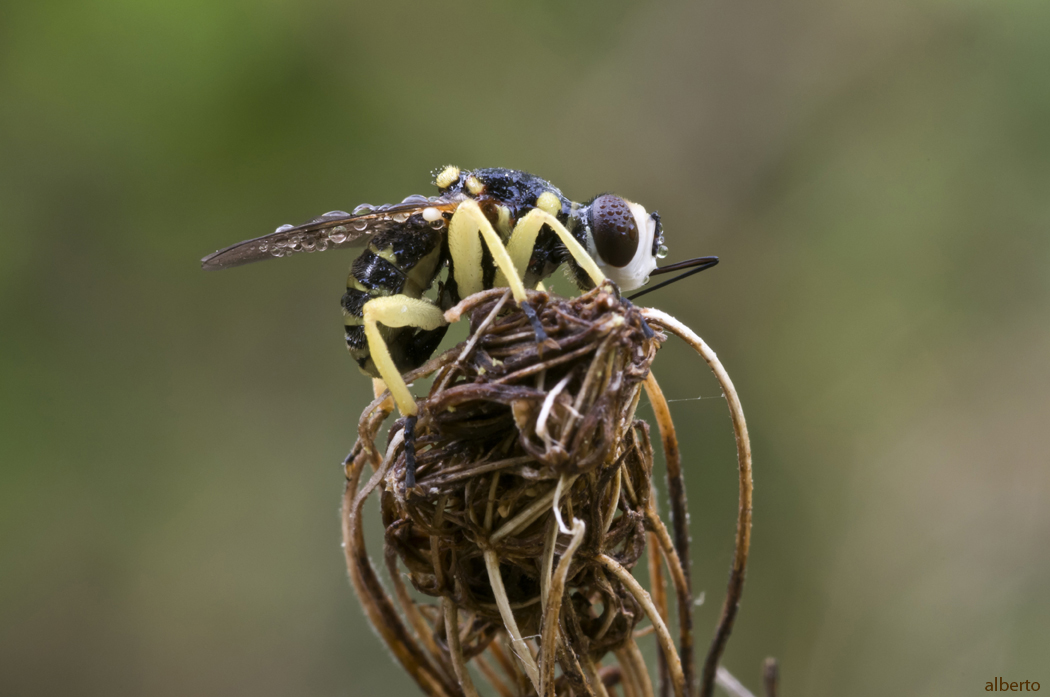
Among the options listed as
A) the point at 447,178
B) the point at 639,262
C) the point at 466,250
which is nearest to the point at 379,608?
the point at 466,250

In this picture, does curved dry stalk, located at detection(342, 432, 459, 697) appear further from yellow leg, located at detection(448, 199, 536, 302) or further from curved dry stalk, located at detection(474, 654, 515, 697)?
yellow leg, located at detection(448, 199, 536, 302)

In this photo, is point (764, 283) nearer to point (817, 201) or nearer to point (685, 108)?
point (817, 201)

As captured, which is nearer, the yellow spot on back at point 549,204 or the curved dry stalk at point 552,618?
the curved dry stalk at point 552,618

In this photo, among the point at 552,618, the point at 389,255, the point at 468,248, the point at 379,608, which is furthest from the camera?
the point at 389,255

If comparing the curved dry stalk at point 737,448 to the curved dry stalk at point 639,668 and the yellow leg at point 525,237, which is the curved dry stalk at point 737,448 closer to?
the curved dry stalk at point 639,668

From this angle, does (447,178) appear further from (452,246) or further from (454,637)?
(454,637)

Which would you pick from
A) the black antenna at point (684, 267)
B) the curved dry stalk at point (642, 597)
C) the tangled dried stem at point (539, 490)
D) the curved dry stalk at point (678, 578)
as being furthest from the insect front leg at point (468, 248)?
the curved dry stalk at point (642, 597)
